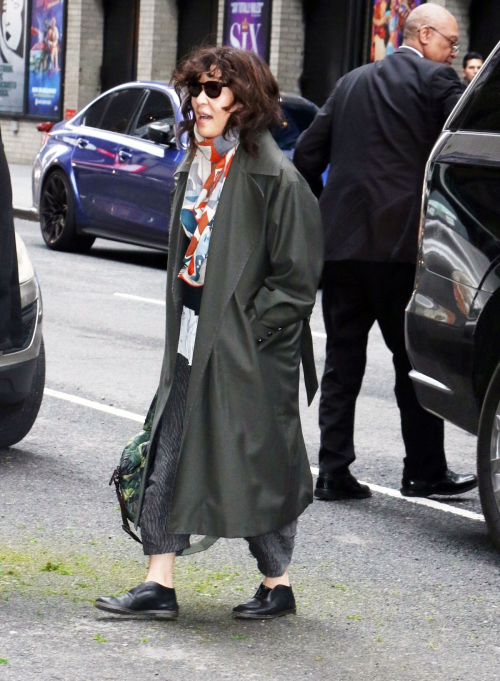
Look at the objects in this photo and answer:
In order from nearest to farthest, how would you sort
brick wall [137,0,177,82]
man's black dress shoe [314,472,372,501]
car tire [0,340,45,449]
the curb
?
man's black dress shoe [314,472,372,501]
car tire [0,340,45,449]
the curb
brick wall [137,0,177,82]

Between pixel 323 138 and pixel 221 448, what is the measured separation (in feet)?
7.00

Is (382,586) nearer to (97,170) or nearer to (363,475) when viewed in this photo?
(363,475)

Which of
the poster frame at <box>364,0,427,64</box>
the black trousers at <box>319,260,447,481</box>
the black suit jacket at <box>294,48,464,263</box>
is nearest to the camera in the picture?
the black suit jacket at <box>294,48,464,263</box>

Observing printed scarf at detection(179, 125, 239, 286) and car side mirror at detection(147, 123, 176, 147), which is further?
car side mirror at detection(147, 123, 176, 147)

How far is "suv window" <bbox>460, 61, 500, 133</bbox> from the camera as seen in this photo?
16.7ft

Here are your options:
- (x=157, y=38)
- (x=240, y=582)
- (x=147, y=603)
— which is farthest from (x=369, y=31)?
(x=147, y=603)

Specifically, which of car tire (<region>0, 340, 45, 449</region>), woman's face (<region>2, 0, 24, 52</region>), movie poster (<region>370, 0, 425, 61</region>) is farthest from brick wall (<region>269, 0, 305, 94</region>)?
car tire (<region>0, 340, 45, 449</region>)

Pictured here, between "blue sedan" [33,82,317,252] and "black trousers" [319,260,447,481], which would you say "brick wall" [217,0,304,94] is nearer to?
"blue sedan" [33,82,317,252]

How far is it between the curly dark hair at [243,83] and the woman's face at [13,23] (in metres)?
25.9

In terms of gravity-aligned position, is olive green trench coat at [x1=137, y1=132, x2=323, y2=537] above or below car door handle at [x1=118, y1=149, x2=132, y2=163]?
above

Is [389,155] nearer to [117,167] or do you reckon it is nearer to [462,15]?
[117,167]

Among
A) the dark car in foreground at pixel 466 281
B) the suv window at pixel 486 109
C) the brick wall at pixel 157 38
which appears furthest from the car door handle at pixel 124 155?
the brick wall at pixel 157 38

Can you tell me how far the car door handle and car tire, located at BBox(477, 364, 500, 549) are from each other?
347 inches

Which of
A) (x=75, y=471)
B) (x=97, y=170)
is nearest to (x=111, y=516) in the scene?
(x=75, y=471)
